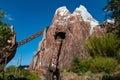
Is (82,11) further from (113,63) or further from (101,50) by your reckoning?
(113,63)

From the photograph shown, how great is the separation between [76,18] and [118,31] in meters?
30.7

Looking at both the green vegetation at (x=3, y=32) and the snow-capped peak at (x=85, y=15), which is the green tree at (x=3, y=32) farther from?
the snow-capped peak at (x=85, y=15)

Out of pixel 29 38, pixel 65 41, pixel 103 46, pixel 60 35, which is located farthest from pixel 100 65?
pixel 29 38

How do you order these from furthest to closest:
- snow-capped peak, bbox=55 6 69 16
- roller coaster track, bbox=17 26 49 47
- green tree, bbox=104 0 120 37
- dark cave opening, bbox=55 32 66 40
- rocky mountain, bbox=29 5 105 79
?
roller coaster track, bbox=17 26 49 47, snow-capped peak, bbox=55 6 69 16, dark cave opening, bbox=55 32 66 40, rocky mountain, bbox=29 5 105 79, green tree, bbox=104 0 120 37

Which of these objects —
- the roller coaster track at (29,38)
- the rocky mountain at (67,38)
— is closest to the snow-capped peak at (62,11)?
the rocky mountain at (67,38)

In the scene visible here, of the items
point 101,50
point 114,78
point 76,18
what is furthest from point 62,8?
point 114,78

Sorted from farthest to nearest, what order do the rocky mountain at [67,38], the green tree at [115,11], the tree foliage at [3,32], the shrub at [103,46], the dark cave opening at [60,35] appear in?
the dark cave opening at [60,35], the rocky mountain at [67,38], the shrub at [103,46], the tree foliage at [3,32], the green tree at [115,11]

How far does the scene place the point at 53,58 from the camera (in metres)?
51.3

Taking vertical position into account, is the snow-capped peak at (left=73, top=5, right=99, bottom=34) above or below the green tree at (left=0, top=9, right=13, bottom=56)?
above

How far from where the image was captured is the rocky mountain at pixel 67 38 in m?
49.3

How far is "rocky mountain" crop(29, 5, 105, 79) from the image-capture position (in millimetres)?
49281

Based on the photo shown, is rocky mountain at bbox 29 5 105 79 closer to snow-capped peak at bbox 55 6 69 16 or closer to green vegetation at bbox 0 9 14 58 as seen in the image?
snow-capped peak at bbox 55 6 69 16

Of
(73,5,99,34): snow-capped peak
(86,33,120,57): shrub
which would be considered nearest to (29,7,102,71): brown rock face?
(73,5,99,34): snow-capped peak

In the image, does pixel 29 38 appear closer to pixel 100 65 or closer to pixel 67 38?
pixel 67 38
